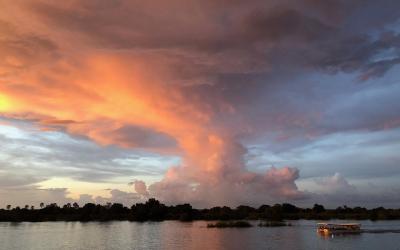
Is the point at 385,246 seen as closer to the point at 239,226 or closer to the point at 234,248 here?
the point at 234,248

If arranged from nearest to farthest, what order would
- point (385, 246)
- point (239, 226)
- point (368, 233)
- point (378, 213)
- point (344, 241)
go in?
point (385, 246) → point (344, 241) → point (368, 233) → point (239, 226) → point (378, 213)

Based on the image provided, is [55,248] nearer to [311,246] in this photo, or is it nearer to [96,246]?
[96,246]

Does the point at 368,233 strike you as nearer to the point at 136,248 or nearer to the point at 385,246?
the point at 385,246

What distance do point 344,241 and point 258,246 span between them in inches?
769

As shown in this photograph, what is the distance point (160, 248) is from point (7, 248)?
27.5 meters

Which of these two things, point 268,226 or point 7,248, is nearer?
point 7,248

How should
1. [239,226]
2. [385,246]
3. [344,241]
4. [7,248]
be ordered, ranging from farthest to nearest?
[239,226], [344,241], [7,248], [385,246]

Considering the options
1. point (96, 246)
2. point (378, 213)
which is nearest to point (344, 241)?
point (96, 246)

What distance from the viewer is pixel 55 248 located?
77500mm

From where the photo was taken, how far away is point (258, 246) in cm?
7644

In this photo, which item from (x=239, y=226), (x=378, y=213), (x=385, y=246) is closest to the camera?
(x=385, y=246)

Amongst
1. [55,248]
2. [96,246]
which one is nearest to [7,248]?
[55,248]

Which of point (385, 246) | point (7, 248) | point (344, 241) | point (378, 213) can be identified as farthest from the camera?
point (378, 213)

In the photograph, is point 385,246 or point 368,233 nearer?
point 385,246
